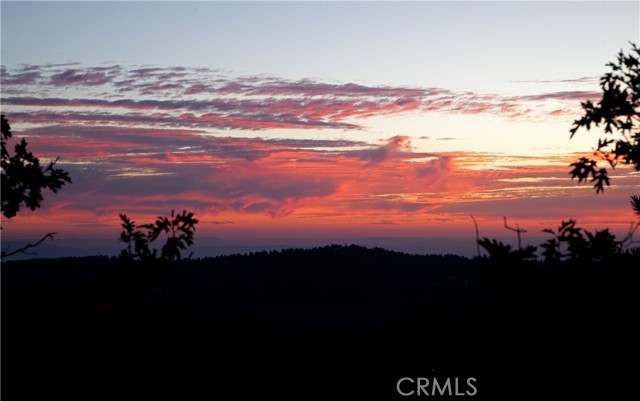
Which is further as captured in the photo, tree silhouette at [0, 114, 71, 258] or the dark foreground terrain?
tree silhouette at [0, 114, 71, 258]

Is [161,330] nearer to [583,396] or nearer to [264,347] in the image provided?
[583,396]

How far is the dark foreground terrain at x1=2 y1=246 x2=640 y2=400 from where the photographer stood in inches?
456

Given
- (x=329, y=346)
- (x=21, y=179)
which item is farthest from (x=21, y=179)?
(x=329, y=346)

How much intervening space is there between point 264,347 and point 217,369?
409 cm

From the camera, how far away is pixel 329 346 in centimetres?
2683

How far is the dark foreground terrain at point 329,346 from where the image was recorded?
1159 centimetres

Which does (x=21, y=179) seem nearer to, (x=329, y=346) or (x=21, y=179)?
(x=21, y=179)

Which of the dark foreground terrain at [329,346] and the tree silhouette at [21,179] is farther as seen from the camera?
the tree silhouette at [21,179]

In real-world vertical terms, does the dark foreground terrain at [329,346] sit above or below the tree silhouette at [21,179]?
below

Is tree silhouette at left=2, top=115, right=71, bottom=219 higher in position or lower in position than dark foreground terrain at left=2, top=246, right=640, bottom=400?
higher

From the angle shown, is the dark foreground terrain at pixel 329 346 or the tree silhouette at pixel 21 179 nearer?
the dark foreground terrain at pixel 329 346

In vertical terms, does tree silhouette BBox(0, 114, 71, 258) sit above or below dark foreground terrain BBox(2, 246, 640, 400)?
above

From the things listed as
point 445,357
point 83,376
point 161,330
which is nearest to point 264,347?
point 83,376

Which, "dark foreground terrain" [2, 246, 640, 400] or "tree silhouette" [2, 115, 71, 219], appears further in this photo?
"tree silhouette" [2, 115, 71, 219]
